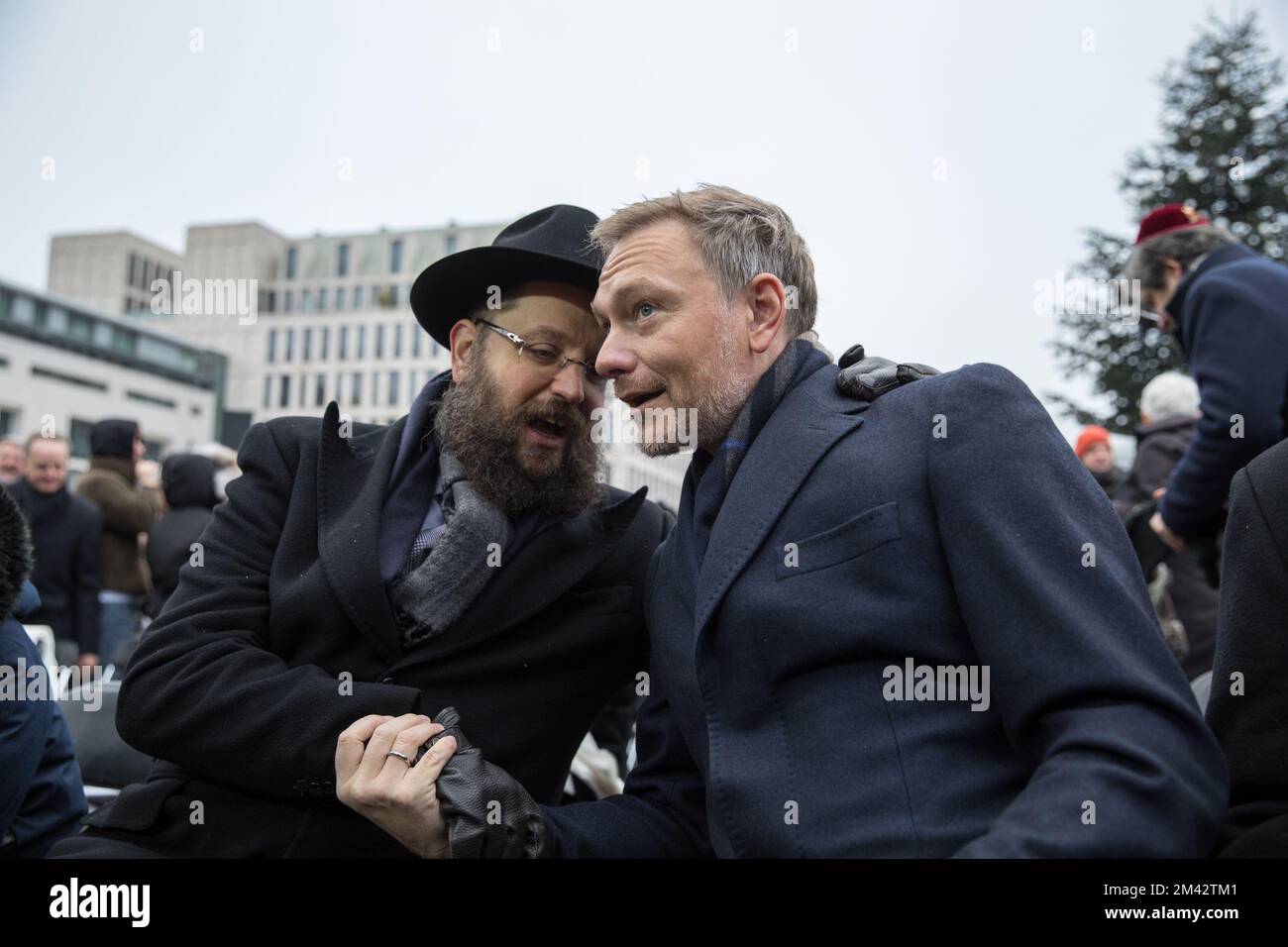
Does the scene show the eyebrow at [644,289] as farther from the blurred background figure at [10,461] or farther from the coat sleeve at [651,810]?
the blurred background figure at [10,461]

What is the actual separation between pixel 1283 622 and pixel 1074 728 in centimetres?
60

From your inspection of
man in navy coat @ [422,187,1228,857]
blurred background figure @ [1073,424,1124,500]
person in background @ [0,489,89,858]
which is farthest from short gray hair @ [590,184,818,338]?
blurred background figure @ [1073,424,1124,500]

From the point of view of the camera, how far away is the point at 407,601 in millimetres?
2545

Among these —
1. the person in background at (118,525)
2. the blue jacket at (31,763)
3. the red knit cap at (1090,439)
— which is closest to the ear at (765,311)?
the blue jacket at (31,763)

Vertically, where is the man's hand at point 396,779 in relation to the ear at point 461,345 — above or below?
below

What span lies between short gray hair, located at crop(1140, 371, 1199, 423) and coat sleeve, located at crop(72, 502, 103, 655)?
21.6ft

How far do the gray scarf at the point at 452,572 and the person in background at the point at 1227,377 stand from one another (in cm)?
251

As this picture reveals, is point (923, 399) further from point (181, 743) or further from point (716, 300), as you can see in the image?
point (181, 743)

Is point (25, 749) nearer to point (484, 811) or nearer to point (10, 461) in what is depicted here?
point (484, 811)

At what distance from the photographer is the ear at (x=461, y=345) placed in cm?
300

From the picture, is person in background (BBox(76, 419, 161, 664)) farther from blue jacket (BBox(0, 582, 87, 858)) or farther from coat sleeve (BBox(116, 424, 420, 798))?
coat sleeve (BBox(116, 424, 420, 798))

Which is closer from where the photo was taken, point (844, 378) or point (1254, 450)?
point (844, 378)

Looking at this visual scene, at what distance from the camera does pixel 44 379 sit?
6147 centimetres
